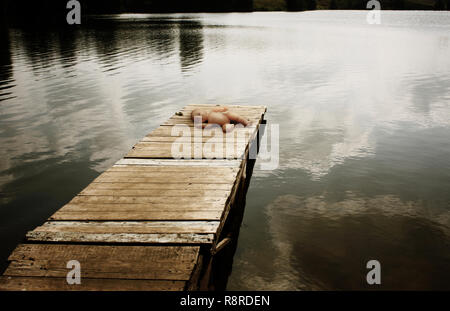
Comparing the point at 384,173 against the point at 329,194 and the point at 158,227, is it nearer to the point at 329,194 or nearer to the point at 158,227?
the point at 329,194

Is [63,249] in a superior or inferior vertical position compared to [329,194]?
superior

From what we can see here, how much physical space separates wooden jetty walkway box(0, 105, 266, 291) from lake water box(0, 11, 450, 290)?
1388mm

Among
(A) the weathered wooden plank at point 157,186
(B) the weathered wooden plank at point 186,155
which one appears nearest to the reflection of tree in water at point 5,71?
(B) the weathered wooden plank at point 186,155

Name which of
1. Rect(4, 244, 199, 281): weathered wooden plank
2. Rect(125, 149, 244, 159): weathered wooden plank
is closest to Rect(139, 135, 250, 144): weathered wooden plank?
Rect(125, 149, 244, 159): weathered wooden plank

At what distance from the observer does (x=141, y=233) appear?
4555mm

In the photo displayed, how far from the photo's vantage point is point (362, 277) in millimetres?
5559

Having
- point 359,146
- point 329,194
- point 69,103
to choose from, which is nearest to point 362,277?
point 329,194

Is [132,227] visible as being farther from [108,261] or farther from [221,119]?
[221,119]

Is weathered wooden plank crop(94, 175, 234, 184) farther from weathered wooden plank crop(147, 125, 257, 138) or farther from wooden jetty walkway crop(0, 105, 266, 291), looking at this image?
weathered wooden plank crop(147, 125, 257, 138)

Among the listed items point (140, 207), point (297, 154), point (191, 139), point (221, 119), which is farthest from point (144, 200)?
point (297, 154)

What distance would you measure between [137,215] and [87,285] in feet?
4.96

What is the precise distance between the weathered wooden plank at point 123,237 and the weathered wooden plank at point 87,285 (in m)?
0.71

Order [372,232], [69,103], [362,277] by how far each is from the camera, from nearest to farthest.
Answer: [362,277], [372,232], [69,103]
